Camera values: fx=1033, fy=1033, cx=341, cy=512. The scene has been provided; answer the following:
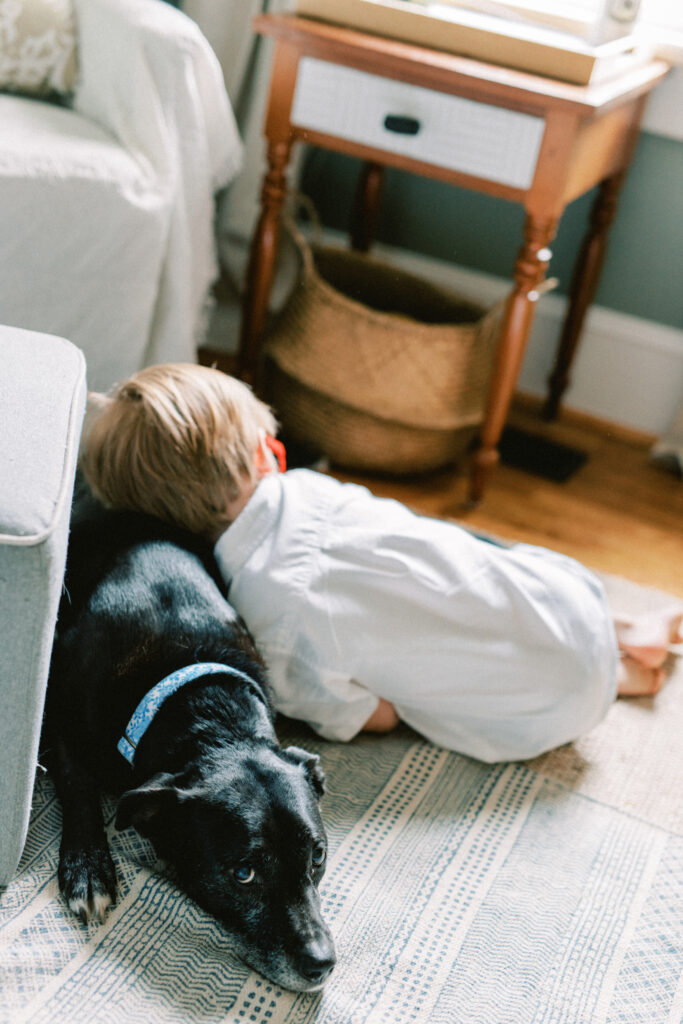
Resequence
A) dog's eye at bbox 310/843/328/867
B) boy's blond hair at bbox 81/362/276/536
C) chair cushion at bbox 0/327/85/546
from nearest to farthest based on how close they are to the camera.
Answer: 1. chair cushion at bbox 0/327/85/546
2. dog's eye at bbox 310/843/328/867
3. boy's blond hair at bbox 81/362/276/536

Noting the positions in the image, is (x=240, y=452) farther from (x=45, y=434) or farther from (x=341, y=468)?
(x=341, y=468)

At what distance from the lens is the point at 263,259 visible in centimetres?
197

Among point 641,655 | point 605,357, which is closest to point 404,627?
point 641,655

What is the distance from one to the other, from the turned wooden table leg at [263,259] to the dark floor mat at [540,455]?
1.95ft

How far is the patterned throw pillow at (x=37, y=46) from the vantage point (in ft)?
5.73

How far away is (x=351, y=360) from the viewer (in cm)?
199

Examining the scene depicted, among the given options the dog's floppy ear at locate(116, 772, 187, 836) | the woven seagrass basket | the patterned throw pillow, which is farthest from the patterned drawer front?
the dog's floppy ear at locate(116, 772, 187, 836)

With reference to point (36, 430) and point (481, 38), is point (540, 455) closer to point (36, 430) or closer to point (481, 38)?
point (481, 38)

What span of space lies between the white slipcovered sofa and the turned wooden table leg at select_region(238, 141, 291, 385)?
104 mm

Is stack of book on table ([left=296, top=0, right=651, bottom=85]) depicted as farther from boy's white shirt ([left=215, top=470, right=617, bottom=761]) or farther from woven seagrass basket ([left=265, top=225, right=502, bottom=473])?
boy's white shirt ([left=215, top=470, right=617, bottom=761])

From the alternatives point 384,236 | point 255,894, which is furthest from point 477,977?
point 384,236

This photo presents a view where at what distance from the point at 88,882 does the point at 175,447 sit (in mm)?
524

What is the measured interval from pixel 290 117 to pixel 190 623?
1.07 meters

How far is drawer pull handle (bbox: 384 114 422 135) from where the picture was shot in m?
1.75
